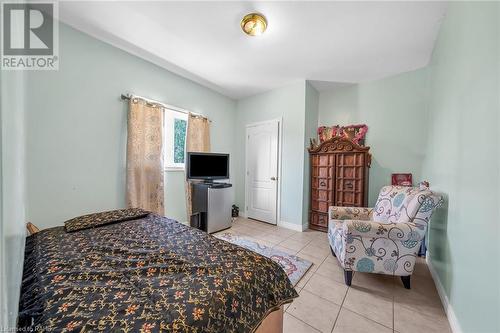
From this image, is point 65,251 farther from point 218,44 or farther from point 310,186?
point 310,186

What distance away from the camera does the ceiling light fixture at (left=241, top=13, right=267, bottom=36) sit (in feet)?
5.97

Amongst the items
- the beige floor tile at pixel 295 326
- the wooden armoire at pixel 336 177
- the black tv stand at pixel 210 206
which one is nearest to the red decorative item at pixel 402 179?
the wooden armoire at pixel 336 177

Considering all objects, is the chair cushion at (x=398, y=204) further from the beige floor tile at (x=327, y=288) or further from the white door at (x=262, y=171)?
the white door at (x=262, y=171)

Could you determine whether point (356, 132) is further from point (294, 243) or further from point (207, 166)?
point (207, 166)

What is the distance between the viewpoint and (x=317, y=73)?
9.63 ft

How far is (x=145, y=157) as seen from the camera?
2.60m

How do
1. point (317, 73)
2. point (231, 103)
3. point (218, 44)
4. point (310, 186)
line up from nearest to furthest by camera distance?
point (218, 44) < point (317, 73) < point (310, 186) < point (231, 103)

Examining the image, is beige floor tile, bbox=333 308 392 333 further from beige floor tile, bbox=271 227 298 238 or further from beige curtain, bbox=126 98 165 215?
beige curtain, bbox=126 98 165 215

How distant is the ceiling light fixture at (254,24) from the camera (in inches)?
71.7

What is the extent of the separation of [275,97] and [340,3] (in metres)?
1.94

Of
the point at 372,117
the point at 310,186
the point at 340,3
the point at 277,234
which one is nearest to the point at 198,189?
the point at 277,234

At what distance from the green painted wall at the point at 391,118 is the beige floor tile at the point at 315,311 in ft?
7.20

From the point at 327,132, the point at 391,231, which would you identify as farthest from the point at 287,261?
the point at 327,132

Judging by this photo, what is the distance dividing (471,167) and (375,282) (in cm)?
133
